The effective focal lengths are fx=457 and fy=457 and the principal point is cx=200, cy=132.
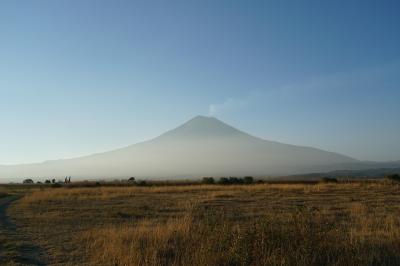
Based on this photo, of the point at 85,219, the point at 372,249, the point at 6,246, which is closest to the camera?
the point at 372,249

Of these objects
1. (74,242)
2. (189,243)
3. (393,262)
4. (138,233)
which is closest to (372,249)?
(393,262)

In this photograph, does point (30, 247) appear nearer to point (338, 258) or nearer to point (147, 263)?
point (147, 263)

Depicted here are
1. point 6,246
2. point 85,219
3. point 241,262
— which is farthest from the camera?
point 85,219

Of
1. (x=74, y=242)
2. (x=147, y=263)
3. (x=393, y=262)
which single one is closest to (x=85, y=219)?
(x=74, y=242)

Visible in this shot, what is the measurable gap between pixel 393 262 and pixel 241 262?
2859mm

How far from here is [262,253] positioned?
8250 millimetres

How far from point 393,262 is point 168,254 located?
4.43m

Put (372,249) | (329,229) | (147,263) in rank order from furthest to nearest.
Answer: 1. (329,229)
2. (372,249)
3. (147,263)

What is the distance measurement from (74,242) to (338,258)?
6.98 metres

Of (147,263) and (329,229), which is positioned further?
(329,229)

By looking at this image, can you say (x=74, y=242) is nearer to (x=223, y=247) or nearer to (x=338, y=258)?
(x=223, y=247)

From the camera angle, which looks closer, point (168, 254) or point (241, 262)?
point (241, 262)

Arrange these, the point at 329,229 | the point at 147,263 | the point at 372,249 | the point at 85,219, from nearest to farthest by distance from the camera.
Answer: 1. the point at 147,263
2. the point at 372,249
3. the point at 329,229
4. the point at 85,219

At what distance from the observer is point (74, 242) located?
12.0 m
